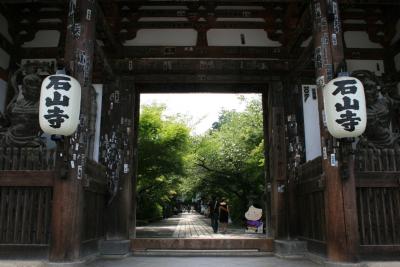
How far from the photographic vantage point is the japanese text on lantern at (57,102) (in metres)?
6.57

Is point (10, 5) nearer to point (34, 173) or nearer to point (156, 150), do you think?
point (34, 173)

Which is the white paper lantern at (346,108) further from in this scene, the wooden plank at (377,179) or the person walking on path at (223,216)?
the person walking on path at (223,216)

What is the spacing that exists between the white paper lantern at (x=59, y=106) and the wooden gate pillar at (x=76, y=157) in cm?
37

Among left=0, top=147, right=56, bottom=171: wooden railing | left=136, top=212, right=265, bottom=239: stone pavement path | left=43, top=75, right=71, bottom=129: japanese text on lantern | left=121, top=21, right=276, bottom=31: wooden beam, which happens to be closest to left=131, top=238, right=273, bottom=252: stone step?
left=136, top=212, right=265, bottom=239: stone pavement path

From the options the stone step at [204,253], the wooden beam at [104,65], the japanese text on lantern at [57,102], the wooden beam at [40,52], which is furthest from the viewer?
the wooden beam at [40,52]

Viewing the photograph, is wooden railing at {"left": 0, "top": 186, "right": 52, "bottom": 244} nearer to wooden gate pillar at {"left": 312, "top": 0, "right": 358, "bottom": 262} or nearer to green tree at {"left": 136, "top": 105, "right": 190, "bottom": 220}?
wooden gate pillar at {"left": 312, "top": 0, "right": 358, "bottom": 262}

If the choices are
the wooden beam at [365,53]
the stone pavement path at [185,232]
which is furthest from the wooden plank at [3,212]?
the wooden beam at [365,53]

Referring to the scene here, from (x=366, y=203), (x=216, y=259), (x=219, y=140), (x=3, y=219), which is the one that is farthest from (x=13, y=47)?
(x=219, y=140)

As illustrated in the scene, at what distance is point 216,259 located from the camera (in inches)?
351

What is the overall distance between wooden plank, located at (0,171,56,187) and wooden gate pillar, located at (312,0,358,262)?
5521mm

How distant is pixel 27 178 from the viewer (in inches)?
290

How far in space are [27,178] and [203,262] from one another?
423 cm

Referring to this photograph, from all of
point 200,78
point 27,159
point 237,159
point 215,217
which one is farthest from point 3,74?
point 237,159

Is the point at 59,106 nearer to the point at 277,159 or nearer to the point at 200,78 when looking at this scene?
the point at 200,78
